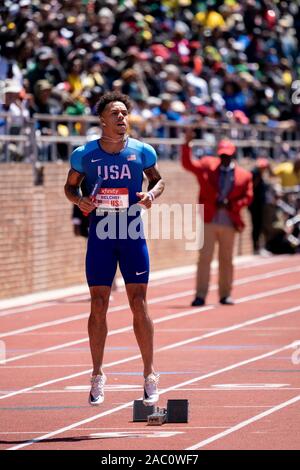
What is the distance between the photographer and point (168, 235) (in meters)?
28.2

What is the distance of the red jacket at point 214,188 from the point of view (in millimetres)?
21692

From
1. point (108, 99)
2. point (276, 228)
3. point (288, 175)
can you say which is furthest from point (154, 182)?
point (288, 175)

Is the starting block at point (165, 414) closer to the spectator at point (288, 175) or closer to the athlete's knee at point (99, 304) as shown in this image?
the athlete's knee at point (99, 304)

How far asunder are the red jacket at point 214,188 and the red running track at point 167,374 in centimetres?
123

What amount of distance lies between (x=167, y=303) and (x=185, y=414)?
11129mm

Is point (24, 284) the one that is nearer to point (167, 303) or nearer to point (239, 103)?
point (167, 303)

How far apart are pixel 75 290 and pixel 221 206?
3.62m

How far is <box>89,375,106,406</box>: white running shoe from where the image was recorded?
11.4 m

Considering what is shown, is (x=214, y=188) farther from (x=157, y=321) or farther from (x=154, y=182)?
(x=154, y=182)

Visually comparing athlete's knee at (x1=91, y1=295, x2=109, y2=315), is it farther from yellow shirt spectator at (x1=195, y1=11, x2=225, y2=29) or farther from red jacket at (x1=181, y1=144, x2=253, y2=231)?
yellow shirt spectator at (x1=195, y1=11, x2=225, y2=29)

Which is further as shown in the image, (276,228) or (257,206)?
(257,206)

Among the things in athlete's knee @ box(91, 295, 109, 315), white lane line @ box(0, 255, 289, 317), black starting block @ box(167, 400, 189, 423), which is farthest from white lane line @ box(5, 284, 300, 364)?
black starting block @ box(167, 400, 189, 423)

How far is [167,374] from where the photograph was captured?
46.3 feet

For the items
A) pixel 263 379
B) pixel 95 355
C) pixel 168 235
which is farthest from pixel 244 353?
pixel 168 235
